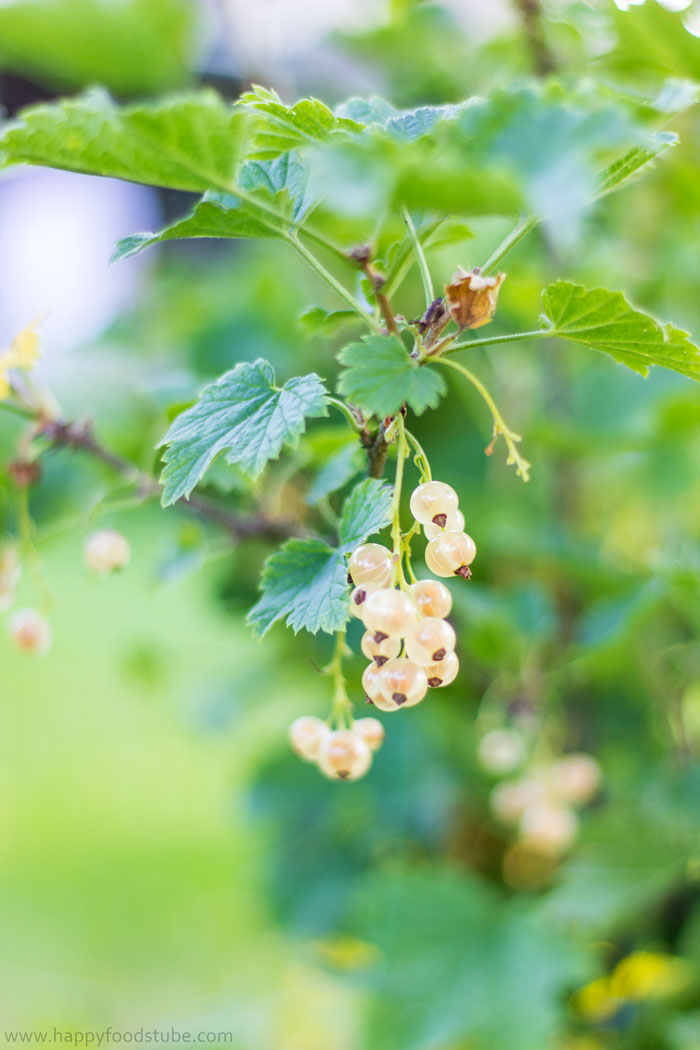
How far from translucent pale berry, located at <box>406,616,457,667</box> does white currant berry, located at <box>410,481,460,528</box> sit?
0.12ft

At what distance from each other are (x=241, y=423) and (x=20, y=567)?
251 millimetres

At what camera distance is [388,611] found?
0.29m

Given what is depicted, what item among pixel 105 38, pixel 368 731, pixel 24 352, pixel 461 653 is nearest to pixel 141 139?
pixel 24 352

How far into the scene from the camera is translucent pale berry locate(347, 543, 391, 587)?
31 centimetres

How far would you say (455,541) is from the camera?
310 millimetres

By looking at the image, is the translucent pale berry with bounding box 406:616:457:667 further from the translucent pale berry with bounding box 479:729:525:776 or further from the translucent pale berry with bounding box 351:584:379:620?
the translucent pale berry with bounding box 479:729:525:776

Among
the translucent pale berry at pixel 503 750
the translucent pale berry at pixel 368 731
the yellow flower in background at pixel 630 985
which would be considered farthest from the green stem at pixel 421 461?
the yellow flower in background at pixel 630 985

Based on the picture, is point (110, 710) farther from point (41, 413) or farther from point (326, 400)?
point (326, 400)

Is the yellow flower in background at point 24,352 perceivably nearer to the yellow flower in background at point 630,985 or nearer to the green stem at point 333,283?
the green stem at point 333,283

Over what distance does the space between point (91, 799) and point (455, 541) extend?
4.41 feet

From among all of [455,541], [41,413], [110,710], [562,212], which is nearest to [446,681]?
[455,541]

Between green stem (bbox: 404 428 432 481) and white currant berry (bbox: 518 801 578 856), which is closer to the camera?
green stem (bbox: 404 428 432 481)

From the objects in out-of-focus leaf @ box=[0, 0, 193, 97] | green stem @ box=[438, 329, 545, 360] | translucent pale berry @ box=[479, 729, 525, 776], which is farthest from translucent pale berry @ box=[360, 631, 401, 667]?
out-of-focus leaf @ box=[0, 0, 193, 97]

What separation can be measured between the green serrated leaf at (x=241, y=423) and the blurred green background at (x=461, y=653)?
0.11 metres
